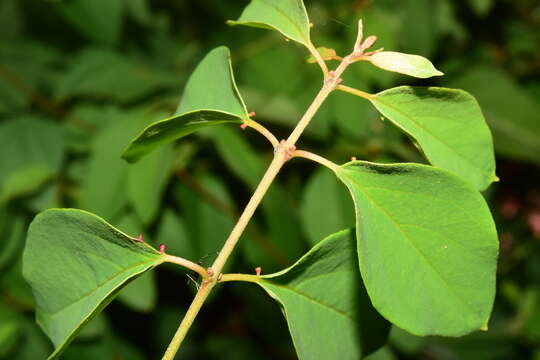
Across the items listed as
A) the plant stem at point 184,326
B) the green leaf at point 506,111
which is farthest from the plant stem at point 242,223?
the green leaf at point 506,111

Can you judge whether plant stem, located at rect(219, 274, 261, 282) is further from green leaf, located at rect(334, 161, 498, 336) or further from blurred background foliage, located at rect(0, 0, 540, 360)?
blurred background foliage, located at rect(0, 0, 540, 360)

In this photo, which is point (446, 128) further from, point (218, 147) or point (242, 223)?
point (218, 147)

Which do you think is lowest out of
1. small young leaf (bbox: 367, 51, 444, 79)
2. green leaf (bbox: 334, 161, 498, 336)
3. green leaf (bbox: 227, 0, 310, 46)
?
green leaf (bbox: 334, 161, 498, 336)

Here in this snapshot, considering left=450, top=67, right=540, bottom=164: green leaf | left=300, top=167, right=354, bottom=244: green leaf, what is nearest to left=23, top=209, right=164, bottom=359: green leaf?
left=300, top=167, right=354, bottom=244: green leaf

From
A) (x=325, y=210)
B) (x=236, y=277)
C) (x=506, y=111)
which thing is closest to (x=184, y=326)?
(x=236, y=277)

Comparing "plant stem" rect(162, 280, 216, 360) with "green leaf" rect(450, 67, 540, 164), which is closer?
"plant stem" rect(162, 280, 216, 360)

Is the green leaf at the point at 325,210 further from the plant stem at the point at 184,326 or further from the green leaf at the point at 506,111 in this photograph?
the plant stem at the point at 184,326

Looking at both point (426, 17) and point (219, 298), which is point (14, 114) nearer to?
point (219, 298)
